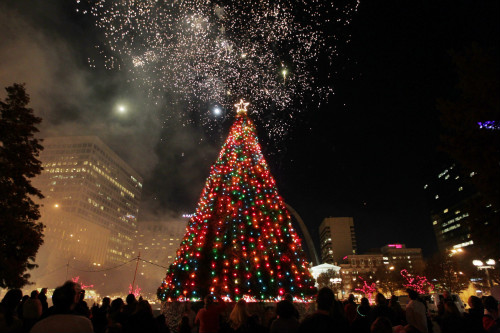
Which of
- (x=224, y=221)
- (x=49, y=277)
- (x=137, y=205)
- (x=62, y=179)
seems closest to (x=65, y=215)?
(x=62, y=179)

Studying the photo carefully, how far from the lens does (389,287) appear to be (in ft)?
208

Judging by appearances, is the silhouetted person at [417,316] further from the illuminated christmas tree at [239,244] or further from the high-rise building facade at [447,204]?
the high-rise building facade at [447,204]

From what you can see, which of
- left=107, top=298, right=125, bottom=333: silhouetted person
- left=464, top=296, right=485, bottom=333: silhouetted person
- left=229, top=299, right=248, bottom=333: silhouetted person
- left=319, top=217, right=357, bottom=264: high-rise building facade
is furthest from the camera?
left=319, top=217, right=357, bottom=264: high-rise building facade

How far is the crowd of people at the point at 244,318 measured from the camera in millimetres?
3369

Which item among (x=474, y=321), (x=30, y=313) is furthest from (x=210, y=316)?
(x=474, y=321)

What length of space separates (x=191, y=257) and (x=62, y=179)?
99.6 m

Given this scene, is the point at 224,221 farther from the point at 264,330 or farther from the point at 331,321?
the point at 331,321

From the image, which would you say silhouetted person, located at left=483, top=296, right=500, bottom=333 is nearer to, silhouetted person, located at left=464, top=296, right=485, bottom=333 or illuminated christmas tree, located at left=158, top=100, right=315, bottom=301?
silhouetted person, located at left=464, top=296, right=485, bottom=333

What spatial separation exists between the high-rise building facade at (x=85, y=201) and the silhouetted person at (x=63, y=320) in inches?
3149

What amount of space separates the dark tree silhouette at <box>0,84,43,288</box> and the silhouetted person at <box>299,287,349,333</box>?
48.2 feet

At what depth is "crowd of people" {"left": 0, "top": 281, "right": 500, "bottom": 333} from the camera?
11.1 ft

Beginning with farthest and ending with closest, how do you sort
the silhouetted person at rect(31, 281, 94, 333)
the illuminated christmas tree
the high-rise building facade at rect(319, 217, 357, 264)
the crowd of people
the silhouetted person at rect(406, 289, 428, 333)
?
the high-rise building facade at rect(319, 217, 357, 264)
the illuminated christmas tree
the silhouetted person at rect(406, 289, 428, 333)
the crowd of people
the silhouetted person at rect(31, 281, 94, 333)

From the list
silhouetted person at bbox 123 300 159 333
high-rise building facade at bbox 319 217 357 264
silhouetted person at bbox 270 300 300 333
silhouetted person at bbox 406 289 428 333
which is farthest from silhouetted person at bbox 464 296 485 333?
high-rise building facade at bbox 319 217 357 264

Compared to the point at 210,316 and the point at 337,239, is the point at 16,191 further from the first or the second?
the point at 337,239
